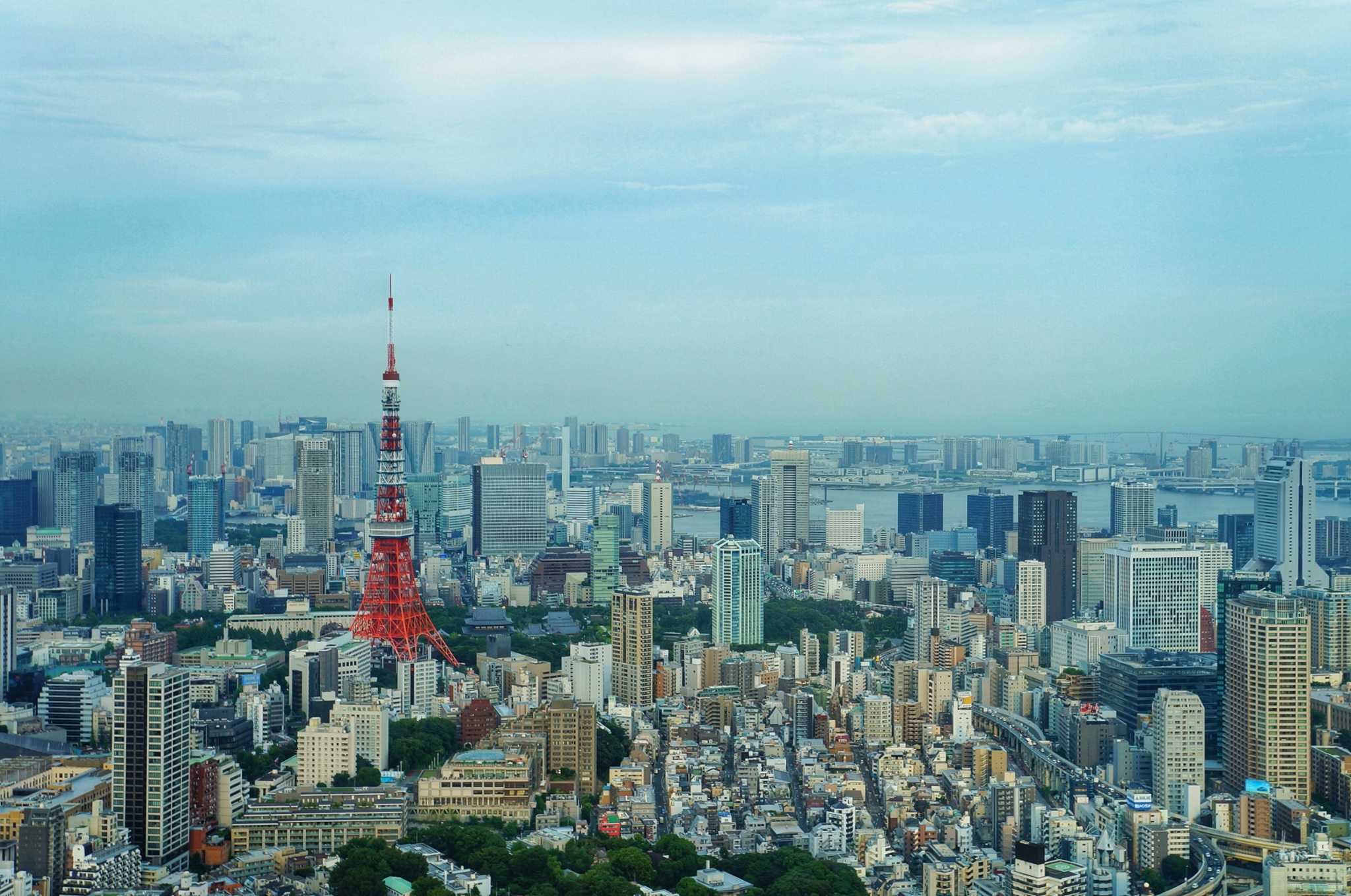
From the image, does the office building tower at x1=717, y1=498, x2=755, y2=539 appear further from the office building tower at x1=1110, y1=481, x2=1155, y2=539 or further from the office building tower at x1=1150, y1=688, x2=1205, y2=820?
the office building tower at x1=1150, y1=688, x2=1205, y2=820

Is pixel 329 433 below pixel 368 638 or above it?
above

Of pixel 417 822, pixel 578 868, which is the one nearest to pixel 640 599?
pixel 417 822

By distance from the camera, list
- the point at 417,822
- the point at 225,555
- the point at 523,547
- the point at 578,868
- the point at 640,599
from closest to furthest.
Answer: the point at 578,868, the point at 417,822, the point at 640,599, the point at 225,555, the point at 523,547

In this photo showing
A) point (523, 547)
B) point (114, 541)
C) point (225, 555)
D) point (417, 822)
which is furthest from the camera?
point (523, 547)

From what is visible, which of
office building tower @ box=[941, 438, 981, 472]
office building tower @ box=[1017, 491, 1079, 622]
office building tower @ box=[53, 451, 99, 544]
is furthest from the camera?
office building tower @ box=[941, 438, 981, 472]

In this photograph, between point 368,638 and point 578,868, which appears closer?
point 578,868

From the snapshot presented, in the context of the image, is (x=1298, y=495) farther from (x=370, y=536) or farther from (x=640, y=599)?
(x=370, y=536)

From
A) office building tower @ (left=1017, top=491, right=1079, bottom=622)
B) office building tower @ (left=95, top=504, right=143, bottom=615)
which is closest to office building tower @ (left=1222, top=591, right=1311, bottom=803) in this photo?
office building tower @ (left=1017, top=491, right=1079, bottom=622)
